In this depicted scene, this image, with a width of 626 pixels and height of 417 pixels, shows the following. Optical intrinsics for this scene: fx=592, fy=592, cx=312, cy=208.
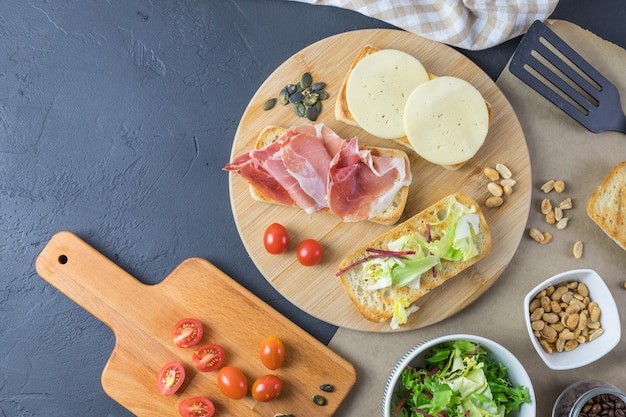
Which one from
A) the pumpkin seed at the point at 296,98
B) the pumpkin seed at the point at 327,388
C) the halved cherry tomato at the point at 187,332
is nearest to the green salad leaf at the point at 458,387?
the pumpkin seed at the point at 327,388

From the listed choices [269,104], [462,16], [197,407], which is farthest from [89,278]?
[462,16]

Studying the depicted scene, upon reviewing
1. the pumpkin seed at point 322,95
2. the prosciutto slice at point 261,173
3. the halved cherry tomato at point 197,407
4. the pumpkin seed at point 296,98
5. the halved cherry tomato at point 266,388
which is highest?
the pumpkin seed at point 322,95

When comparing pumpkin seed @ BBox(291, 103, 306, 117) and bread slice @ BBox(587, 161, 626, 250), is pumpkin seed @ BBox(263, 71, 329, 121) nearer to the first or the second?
pumpkin seed @ BBox(291, 103, 306, 117)

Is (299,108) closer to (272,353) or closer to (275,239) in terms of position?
(275,239)

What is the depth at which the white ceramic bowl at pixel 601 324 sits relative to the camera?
9.64ft

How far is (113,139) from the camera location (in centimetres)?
341

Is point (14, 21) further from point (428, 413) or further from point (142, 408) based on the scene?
Answer: point (428, 413)

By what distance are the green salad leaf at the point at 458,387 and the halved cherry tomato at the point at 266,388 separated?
2.05 feet

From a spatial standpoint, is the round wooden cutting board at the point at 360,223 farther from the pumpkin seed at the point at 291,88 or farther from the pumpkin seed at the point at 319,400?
the pumpkin seed at the point at 319,400

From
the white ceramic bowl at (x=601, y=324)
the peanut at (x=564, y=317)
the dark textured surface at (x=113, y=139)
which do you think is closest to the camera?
the white ceramic bowl at (x=601, y=324)

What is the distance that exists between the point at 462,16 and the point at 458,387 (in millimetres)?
1926

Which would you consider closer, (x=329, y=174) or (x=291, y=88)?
(x=329, y=174)

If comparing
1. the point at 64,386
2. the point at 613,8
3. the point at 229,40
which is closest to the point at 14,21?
the point at 229,40

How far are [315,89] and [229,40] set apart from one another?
0.61 meters
